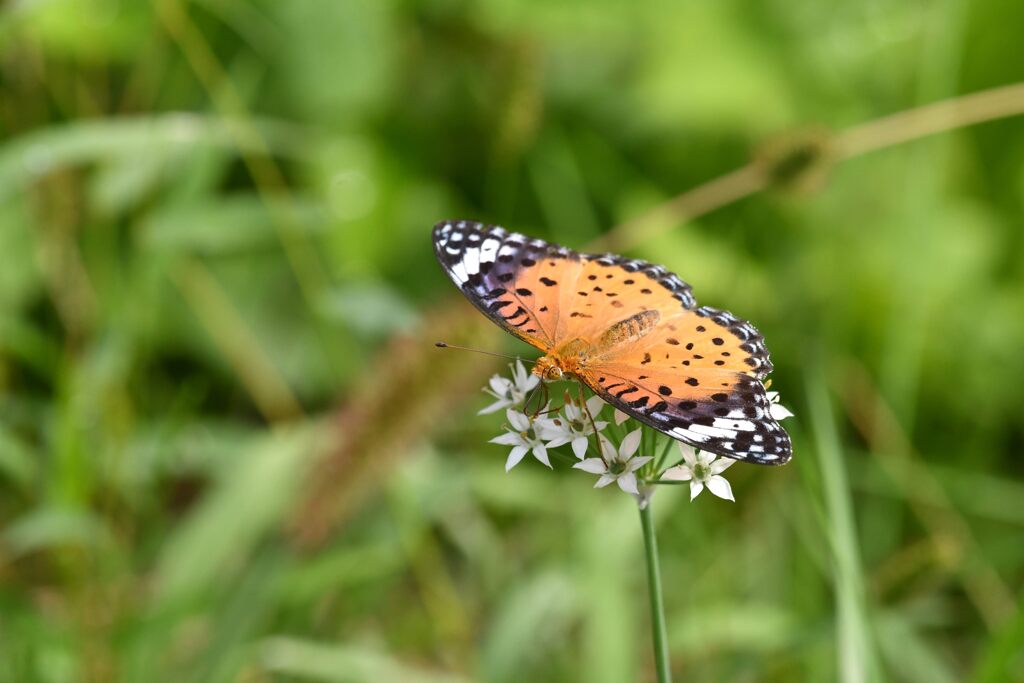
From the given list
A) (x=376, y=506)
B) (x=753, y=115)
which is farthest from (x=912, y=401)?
(x=376, y=506)

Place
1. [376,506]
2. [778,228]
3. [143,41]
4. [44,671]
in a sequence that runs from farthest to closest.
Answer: [778,228] < [143,41] < [376,506] < [44,671]

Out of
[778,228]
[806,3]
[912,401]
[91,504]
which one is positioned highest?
[806,3]

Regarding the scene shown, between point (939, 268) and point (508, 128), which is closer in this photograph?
point (508, 128)

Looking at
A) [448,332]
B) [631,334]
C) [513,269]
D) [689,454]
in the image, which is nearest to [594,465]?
[689,454]

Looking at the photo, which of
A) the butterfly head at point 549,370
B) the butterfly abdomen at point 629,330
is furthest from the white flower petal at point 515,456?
the butterfly abdomen at point 629,330

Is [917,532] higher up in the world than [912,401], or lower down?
lower down

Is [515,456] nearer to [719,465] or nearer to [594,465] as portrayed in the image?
[594,465]

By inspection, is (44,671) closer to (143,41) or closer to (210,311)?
(210,311)

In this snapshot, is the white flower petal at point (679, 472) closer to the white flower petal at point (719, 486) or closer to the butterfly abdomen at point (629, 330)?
the white flower petal at point (719, 486)
